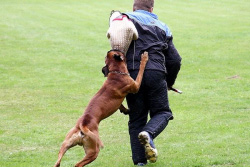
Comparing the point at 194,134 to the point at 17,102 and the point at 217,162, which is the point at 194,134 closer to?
the point at 217,162

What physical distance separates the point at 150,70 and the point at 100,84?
776cm

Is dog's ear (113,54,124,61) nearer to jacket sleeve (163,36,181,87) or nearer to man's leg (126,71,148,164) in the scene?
man's leg (126,71,148,164)

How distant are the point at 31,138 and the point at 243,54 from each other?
10.5 m

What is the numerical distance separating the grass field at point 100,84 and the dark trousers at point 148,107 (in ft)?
1.58

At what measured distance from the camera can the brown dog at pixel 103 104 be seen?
5746 mm

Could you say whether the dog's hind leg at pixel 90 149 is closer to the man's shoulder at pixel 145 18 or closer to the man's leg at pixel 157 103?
the man's leg at pixel 157 103

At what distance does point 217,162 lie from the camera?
6.84 meters

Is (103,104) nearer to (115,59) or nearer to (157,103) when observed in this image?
(115,59)

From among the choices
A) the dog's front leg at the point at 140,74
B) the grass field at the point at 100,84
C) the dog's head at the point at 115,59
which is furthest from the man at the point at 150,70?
the grass field at the point at 100,84

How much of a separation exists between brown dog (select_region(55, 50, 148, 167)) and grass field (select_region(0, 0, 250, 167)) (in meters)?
1.26

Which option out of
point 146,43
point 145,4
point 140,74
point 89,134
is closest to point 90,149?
point 89,134

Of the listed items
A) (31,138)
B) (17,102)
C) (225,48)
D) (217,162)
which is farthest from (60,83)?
(217,162)

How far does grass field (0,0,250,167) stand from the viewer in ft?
25.5

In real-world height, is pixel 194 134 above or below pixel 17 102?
above
